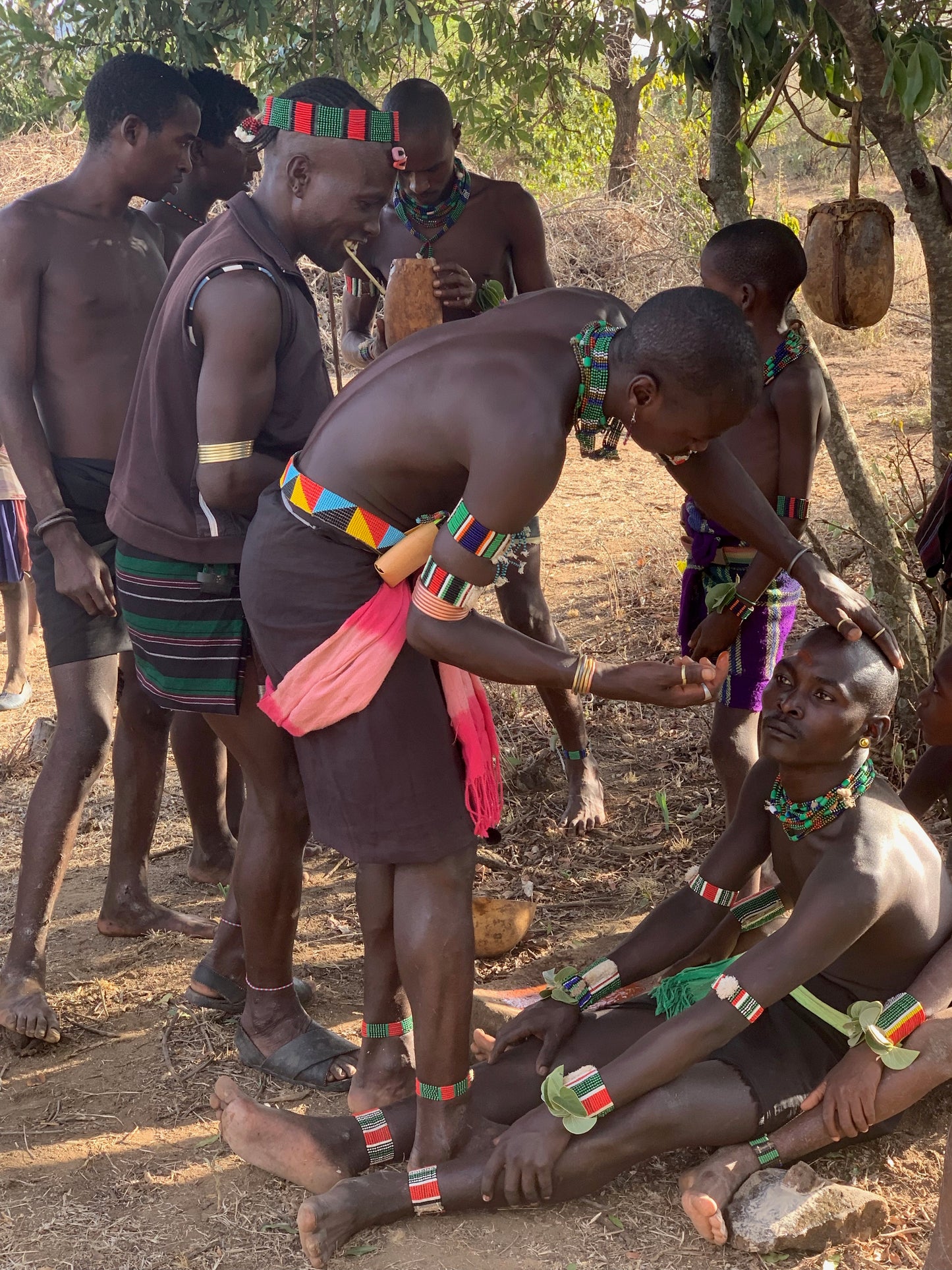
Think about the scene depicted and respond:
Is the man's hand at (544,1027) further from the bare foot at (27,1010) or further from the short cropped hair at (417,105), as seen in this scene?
the short cropped hair at (417,105)

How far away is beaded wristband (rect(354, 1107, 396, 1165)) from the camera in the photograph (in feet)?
8.00

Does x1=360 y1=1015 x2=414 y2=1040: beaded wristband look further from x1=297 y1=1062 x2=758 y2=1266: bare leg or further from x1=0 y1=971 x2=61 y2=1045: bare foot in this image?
x1=0 y1=971 x2=61 y2=1045: bare foot

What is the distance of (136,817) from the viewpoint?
3428mm

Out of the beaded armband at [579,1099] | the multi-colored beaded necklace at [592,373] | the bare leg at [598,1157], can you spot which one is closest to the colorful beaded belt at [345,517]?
the multi-colored beaded necklace at [592,373]

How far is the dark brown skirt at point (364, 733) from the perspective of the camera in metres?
2.35

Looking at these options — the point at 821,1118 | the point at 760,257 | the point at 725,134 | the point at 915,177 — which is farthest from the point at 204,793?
the point at 915,177

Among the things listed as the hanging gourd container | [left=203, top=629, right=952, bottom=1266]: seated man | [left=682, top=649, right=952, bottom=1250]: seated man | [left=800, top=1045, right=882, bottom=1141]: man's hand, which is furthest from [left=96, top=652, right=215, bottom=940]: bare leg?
the hanging gourd container

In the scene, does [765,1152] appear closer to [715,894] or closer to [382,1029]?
[715,894]

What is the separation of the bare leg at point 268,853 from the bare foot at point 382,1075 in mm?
203

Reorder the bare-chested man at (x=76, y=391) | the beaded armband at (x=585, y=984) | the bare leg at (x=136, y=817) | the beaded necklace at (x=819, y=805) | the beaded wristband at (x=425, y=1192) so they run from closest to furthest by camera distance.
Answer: the beaded wristband at (x=425, y=1192)
the beaded necklace at (x=819, y=805)
the beaded armband at (x=585, y=984)
the bare-chested man at (x=76, y=391)
the bare leg at (x=136, y=817)

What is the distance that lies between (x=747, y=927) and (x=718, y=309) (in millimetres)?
1440

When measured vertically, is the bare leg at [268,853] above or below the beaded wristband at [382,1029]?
above

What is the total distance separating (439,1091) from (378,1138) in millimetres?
191

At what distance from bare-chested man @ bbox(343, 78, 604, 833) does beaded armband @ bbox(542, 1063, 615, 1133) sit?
67.4 inches
